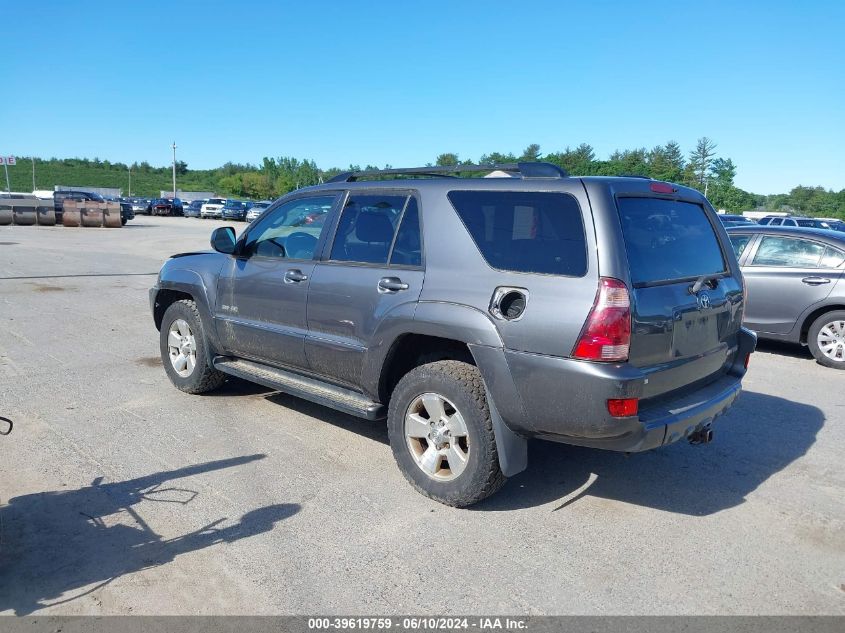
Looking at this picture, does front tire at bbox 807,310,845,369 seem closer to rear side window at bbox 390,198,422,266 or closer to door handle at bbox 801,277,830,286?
door handle at bbox 801,277,830,286

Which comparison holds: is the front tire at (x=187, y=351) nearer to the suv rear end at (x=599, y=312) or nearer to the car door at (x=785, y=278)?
the suv rear end at (x=599, y=312)

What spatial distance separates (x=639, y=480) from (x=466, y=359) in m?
1.50

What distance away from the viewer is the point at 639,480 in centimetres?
441

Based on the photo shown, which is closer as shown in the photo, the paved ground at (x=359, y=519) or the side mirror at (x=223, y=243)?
the paved ground at (x=359, y=519)

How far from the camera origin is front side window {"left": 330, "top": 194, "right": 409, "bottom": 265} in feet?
14.4

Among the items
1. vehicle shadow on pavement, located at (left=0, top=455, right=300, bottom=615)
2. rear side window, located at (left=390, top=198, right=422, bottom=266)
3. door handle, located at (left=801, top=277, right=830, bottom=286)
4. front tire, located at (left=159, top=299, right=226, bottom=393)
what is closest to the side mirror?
front tire, located at (left=159, top=299, right=226, bottom=393)

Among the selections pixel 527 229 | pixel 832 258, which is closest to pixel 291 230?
pixel 527 229

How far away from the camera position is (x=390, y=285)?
4.15 metres

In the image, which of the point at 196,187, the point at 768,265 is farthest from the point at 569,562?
the point at 196,187

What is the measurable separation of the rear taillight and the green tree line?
44.9 metres

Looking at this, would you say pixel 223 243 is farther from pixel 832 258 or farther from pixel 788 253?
pixel 832 258

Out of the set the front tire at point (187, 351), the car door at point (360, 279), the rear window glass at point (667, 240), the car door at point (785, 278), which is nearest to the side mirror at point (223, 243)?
the front tire at point (187, 351)

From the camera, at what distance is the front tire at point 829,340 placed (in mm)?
7723

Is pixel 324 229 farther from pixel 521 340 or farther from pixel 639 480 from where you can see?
pixel 639 480
